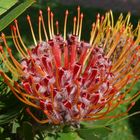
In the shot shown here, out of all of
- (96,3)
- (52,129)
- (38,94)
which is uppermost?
(38,94)

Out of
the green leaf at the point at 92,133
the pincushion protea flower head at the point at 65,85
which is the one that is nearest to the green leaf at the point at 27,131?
the pincushion protea flower head at the point at 65,85

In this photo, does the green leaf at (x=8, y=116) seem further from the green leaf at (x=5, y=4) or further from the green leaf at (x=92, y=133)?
the green leaf at (x=5, y=4)

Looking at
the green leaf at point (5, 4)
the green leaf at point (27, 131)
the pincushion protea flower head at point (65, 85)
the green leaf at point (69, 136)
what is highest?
the green leaf at point (5, 4)

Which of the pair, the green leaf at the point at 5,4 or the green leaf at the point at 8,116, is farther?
the green leaf at the point at 5,4

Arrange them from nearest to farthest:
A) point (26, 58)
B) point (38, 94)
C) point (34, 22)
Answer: point (38, 94) < point (26, 58) < point (34, 22)

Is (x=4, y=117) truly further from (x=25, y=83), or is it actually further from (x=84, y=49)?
(x=84, y=49)

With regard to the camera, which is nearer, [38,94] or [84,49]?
[38,94]

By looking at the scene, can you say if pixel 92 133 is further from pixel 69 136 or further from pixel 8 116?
pixel 8 116

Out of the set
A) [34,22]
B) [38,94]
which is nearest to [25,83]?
[38,94]
